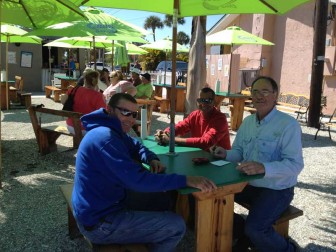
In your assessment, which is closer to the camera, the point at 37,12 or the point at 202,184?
the point at 202,184

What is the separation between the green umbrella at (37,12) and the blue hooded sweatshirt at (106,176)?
2581 millimetres

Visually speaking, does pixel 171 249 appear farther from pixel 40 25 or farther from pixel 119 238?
pixel 40 25

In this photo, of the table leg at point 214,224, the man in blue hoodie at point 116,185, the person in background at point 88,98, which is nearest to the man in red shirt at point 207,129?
the table leg at point 214,224

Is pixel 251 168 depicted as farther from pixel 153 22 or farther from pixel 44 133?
pixel 153 22

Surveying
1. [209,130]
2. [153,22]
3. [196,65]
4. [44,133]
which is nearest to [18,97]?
[44,133]

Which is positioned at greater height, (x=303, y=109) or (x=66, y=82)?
(x=66, y=82)

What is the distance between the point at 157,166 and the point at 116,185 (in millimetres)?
462

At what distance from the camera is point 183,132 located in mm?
4234

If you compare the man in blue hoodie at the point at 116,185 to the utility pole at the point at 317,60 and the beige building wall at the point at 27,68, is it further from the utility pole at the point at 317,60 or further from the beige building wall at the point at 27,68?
the beige building wall at the point at 27,68

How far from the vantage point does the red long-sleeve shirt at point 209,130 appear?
370 cm

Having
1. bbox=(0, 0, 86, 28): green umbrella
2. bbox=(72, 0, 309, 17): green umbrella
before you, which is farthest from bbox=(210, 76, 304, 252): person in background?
bbox=(0, 0, 86, 28): green umbrella

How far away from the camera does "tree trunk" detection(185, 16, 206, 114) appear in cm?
549

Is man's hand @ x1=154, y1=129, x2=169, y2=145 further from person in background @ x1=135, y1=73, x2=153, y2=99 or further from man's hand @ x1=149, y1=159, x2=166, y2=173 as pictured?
person in background @ x1=135, y1=73, x2=153, y2=99

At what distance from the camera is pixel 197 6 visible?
377cm
